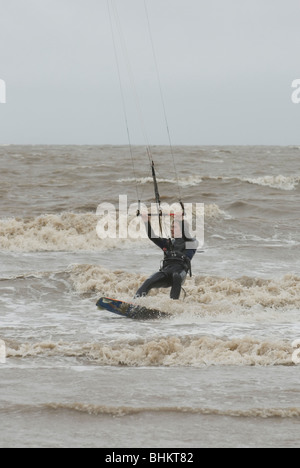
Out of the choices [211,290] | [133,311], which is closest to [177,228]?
[133,311]

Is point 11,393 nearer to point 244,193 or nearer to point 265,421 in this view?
point 265,421

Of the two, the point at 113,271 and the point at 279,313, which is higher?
the point at 113,271

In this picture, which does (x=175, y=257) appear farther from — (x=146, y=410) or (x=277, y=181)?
(x=277, y=181)

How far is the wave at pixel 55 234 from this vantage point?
64.5 ft

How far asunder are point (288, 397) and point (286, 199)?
2282 cm

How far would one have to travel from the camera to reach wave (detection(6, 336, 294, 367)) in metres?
8.43

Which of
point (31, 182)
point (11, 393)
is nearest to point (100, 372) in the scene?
point (11, 393)

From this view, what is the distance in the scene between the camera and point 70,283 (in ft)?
48.0

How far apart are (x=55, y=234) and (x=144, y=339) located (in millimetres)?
11398

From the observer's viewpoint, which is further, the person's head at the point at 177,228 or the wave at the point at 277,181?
the wave at the point at 277,181

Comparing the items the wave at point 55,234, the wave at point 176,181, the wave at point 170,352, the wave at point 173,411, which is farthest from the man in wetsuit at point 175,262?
the wave at point 176,181

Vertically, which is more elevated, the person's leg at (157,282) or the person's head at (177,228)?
the person's head at (177,228)

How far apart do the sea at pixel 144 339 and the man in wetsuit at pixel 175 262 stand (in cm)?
52

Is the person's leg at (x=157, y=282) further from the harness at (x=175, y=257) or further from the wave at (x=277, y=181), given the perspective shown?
the wave at (x=277, y=181)
